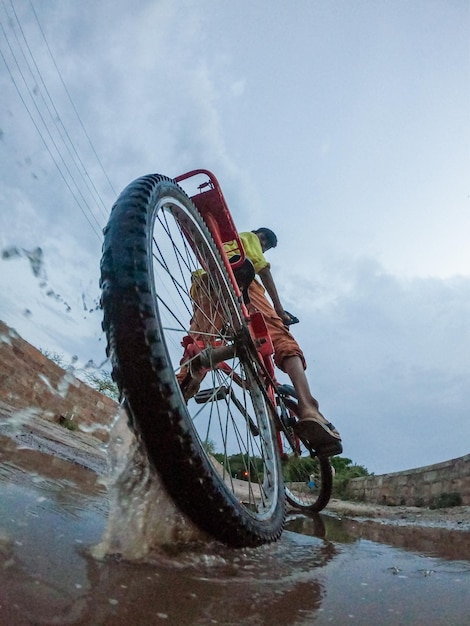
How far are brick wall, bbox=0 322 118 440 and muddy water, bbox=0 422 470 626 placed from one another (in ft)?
13.0

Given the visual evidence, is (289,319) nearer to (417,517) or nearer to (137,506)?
(137,506)

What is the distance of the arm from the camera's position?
2.90 m

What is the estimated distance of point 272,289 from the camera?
2.96 meters

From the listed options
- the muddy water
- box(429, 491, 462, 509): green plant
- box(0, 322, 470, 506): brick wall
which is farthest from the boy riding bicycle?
box(429, 491, 462, 509): green plant

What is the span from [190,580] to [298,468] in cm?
259

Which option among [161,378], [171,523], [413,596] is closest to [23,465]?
[171,523]

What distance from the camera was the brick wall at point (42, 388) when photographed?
4.94 m

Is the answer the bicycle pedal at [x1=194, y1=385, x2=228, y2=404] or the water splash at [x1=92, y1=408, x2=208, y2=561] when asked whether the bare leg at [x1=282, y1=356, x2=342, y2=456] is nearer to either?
the bicycle pedal at [x1=194, y1=385, x2=228, y2=404]

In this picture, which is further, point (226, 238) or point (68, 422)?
point (68, 422)

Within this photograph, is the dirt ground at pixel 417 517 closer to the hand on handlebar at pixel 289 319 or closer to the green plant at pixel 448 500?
the green plant at pixel 448 500

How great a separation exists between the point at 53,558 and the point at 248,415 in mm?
1453

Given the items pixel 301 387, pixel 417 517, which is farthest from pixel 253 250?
pixel 417 517

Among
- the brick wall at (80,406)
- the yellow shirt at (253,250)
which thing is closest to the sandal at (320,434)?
the yellow shirt at (253,250)

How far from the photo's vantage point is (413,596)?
919mm
